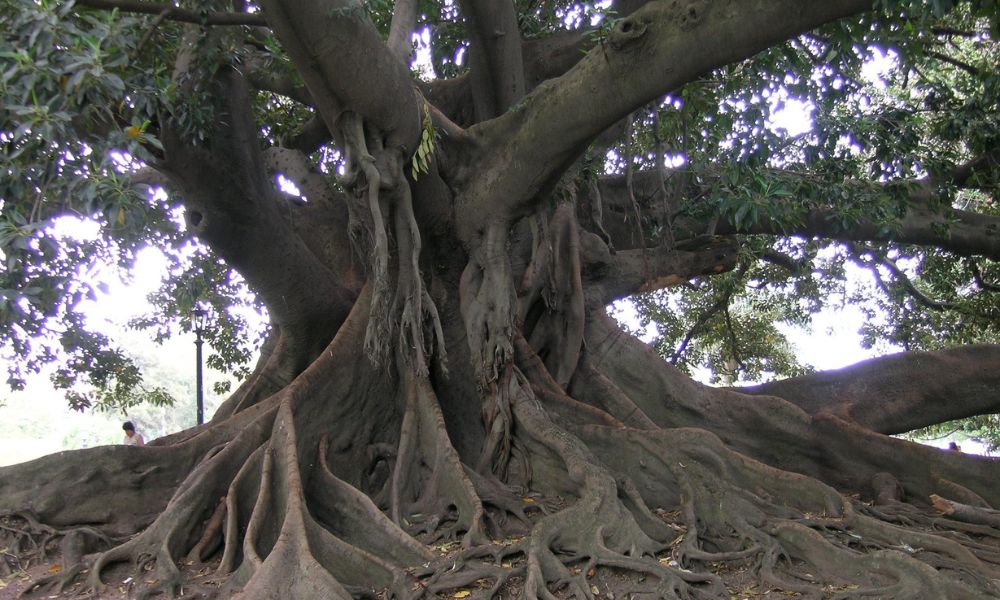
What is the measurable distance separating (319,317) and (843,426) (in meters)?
4.76

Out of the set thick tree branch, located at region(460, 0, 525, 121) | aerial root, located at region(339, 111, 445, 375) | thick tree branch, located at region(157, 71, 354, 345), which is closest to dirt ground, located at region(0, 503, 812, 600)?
aerial root, located at region(339, 111, 445, 375)

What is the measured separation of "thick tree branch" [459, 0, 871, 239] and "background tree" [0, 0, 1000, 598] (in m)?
0.02

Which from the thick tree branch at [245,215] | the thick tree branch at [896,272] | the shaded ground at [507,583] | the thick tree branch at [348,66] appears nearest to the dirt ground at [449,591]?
the shaded ground at [507,583]

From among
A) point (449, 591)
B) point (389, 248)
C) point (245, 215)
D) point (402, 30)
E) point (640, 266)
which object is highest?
point (402, 30)

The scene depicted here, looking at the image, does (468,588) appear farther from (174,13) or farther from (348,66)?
(174,13)

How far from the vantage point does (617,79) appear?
15.9 ft

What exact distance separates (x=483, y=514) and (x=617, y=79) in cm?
297

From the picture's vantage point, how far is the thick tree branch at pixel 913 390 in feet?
24.0

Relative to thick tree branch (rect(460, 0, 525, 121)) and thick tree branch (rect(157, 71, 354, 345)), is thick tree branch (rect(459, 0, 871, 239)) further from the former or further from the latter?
thick tree branch (rect(157, 71, 354, 345))

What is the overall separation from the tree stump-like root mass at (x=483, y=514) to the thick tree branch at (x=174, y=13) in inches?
102

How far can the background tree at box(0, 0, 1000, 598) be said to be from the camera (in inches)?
171

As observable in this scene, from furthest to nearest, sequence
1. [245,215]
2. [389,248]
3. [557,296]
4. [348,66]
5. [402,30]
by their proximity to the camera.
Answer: [557,296]
[245,215]
[389,248]
[402,30]
[348,66]

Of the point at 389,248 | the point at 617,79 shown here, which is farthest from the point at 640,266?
the point at 617,79

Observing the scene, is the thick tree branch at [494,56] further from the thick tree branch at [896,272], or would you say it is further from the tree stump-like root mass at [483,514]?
the thick tree branch at [896,272]
